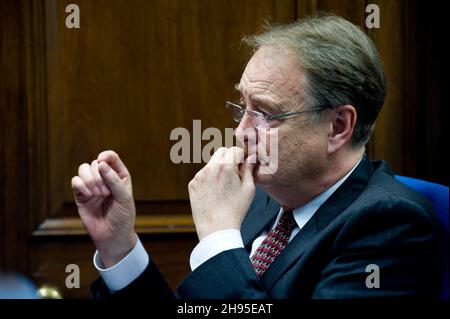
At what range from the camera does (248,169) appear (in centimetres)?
139

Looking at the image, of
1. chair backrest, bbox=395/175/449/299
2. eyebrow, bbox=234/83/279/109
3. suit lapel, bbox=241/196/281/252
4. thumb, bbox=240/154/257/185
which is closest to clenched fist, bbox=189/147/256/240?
thumb, bbox=240/154/257/185

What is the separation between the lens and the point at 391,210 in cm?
124

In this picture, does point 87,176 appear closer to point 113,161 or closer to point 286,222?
point 113,161

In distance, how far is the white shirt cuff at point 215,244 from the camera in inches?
49.9

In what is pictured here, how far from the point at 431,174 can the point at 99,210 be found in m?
1.20

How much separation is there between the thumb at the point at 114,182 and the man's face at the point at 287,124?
0.91 feet

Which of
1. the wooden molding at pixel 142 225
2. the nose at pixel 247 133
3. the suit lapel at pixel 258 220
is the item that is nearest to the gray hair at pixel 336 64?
the nose at pixel 247 133

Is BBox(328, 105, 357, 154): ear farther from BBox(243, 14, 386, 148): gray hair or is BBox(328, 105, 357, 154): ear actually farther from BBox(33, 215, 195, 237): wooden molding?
BBox(33, 215, 195, 237): wooden molding

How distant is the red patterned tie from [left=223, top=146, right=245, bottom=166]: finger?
0.58 feet

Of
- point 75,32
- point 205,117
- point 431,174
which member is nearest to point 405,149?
point 431,174

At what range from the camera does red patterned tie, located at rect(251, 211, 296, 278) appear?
1.40 metres

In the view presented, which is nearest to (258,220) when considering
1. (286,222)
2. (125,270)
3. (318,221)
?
(286,222)

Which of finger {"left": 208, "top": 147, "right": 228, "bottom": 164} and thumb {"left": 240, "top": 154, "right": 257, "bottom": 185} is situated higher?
finger {"left": 208, "top": 147, "right": 228, "bottom": 164}
